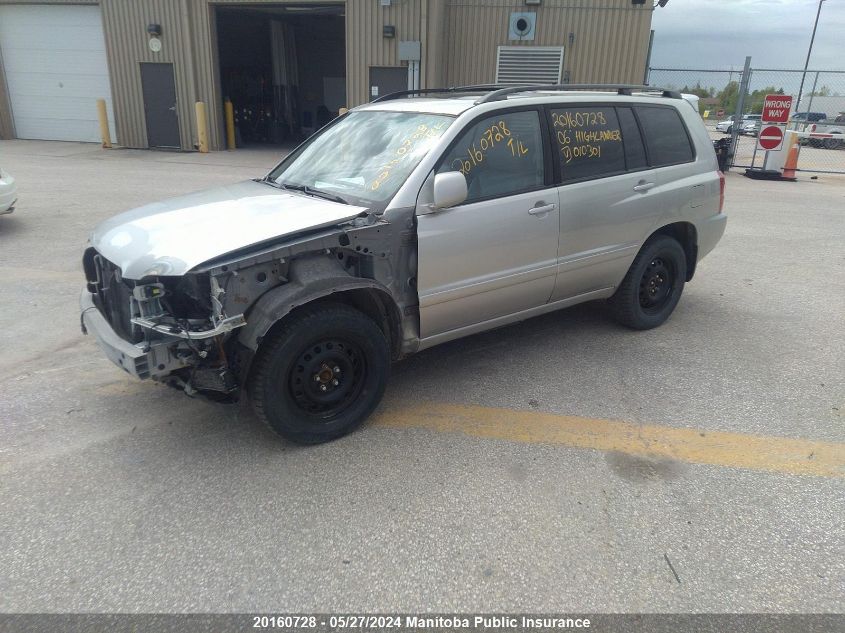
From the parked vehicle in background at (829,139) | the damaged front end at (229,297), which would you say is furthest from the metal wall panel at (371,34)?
the parked vehicle in background at (829,139)

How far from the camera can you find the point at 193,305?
3078 millimetres

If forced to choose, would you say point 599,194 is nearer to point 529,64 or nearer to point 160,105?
point 529,64

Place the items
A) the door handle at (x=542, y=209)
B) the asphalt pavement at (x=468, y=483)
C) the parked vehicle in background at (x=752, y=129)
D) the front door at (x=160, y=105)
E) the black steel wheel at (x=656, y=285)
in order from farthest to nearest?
the front door at (x=160, y=105), the parked vehicle in background at (x=752, y=129), the black steel wheel at (x=656, y=285), the door handle at (x=542, y=209), the asphalt pavement at (x=468, y=483)

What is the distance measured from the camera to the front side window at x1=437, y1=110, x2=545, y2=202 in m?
3.83

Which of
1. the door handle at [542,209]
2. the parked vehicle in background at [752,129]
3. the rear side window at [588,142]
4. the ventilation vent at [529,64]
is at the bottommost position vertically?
the parked vehicle in background at [752,129]

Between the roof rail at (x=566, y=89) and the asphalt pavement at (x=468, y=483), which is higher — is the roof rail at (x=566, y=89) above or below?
above

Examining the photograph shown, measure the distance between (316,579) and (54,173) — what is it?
13519 millimetres

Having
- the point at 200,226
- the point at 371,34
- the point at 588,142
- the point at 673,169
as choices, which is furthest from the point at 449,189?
the point at 371,34

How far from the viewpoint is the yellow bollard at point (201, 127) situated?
1748 centimetres

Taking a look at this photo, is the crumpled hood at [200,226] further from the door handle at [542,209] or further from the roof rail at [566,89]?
the roof rail at [566,89]

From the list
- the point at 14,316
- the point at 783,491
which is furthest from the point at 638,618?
the point at 14,316

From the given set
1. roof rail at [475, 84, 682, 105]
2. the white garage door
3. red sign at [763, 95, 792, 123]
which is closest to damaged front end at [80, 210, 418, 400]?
roof rail at [475, 84, 682, 105]

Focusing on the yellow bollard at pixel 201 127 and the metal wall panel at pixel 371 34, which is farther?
the yellow bollard at pixel 201 127

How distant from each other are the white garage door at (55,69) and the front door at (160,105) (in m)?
1.57
